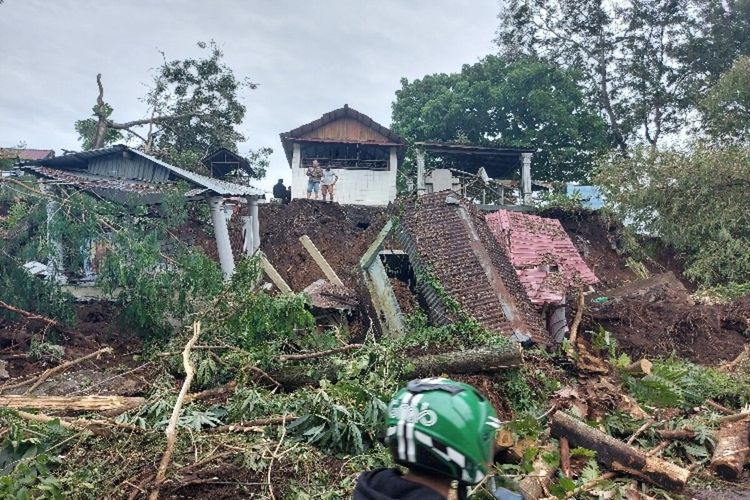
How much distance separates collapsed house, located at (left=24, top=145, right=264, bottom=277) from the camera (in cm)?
970

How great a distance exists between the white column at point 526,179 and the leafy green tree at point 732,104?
574cm

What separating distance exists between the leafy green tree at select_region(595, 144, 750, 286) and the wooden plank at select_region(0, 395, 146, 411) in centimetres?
1475

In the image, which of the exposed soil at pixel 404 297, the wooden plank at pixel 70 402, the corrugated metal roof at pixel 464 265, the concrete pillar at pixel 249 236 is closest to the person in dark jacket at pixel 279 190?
the concrete pillar at pixel 249 236

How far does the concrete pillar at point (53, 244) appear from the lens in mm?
8312

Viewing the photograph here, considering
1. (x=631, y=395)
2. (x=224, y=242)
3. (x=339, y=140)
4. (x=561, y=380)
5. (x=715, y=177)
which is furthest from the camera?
(x=339, y=140)

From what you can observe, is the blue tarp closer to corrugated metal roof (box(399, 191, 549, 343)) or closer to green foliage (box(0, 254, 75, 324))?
corrugated metal roof (box(399, 191, 549, 343))

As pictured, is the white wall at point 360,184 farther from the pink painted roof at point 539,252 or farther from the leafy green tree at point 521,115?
the pink painted roof at point 539,252

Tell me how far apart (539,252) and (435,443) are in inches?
457

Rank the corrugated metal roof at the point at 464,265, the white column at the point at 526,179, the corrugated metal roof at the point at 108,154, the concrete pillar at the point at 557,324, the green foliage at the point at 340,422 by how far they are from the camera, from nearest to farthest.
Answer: the green foliage at the point at 340,422 < the corrugated metal roof at the point at 464,265 < the concrete pillar at the point at 557,324 < the corrugated metal roof at the point at 108,154 < the white column at the point at 526,179

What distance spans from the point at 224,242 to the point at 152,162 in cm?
242

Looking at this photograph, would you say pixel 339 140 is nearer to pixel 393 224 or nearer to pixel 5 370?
pixel 393 224

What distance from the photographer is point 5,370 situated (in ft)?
24.2

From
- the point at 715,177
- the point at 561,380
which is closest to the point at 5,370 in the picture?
the point at 561,380

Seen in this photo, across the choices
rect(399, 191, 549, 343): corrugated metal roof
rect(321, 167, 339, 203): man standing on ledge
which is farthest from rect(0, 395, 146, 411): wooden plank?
rect(321, 167, 339, 203): man standing on ledge
